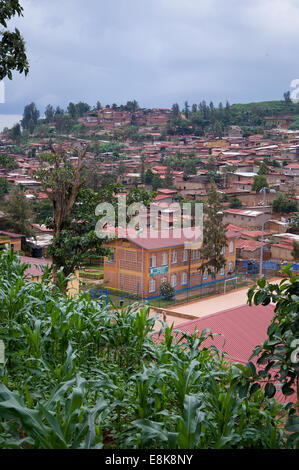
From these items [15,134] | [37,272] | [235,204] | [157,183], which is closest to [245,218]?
[235,204]

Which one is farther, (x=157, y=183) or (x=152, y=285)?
(x=157, y=183)

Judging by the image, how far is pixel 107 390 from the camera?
9.09 ft

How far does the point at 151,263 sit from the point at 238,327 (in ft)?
33.1

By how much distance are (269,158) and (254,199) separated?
73.5 feet

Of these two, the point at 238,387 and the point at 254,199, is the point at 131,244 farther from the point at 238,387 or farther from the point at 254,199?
the point at 254,199

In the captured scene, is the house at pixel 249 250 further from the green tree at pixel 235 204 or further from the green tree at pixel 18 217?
the green tree at pixel 235 204

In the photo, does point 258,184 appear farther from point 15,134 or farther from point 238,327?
point 15,134

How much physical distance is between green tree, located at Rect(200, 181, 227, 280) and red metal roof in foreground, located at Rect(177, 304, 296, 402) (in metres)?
9.78

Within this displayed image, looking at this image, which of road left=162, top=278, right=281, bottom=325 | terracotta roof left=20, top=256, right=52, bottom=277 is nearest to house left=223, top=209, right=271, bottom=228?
road left=162, top=278, right=281, bottom=325

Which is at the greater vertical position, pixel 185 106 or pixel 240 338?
pixel 185 106

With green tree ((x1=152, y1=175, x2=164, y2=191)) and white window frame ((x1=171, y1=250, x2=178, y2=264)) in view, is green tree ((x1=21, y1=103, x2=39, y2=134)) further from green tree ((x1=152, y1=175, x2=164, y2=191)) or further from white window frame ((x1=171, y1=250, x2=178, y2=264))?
white window frame ((x1=171, y1=250, x2=178, y2=264))

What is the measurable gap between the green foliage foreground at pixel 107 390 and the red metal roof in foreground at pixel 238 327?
3123 millimetres

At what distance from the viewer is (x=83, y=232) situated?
7.86m
